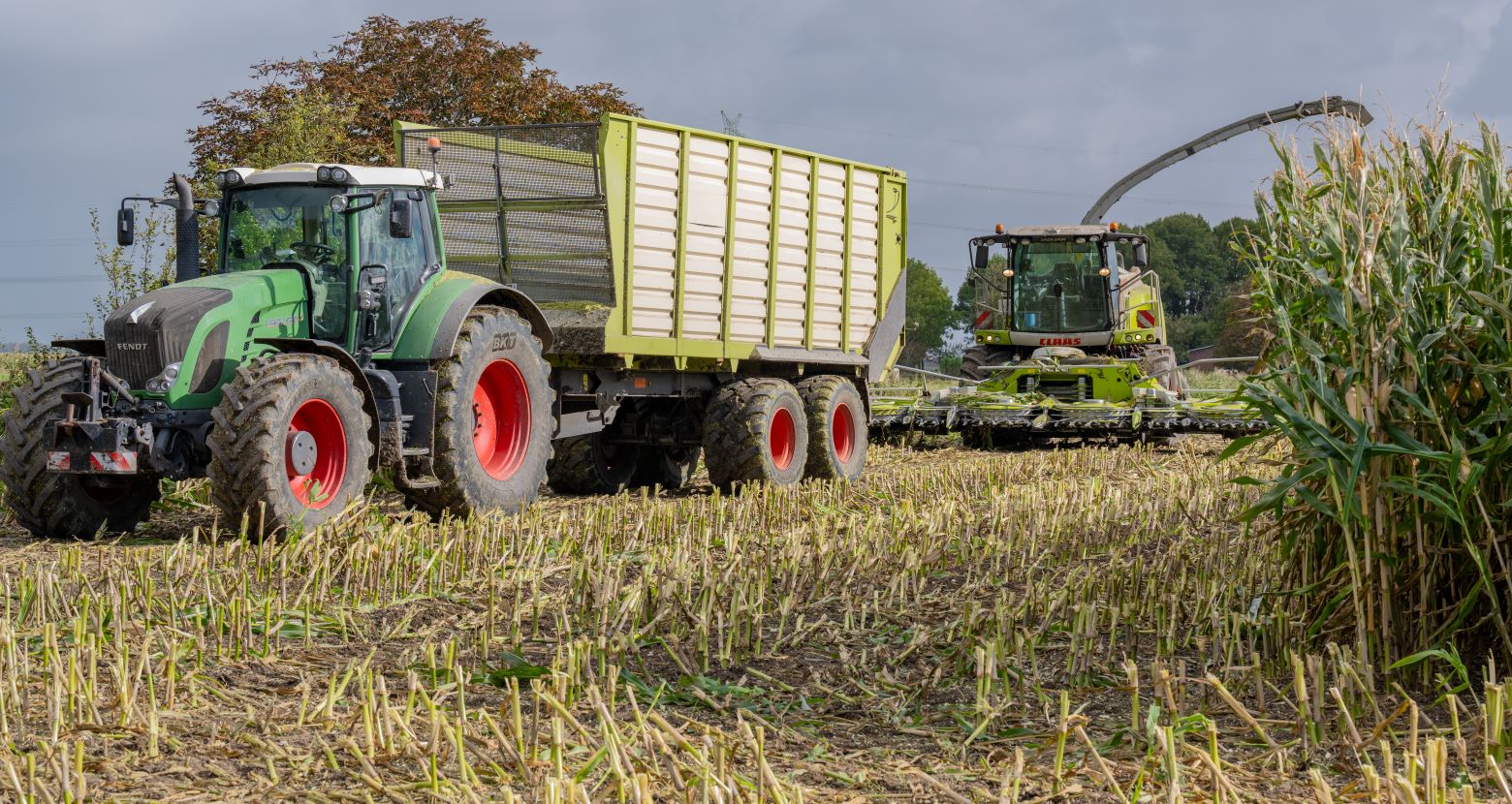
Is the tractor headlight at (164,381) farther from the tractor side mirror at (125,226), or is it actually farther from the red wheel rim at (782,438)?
the red wheel rim at (782,438)

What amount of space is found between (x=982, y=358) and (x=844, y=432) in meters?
6.67

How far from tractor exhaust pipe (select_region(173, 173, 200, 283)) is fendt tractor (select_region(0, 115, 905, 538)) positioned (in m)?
0.01

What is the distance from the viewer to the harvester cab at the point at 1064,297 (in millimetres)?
17922

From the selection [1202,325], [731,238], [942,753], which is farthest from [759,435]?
[1202,325]

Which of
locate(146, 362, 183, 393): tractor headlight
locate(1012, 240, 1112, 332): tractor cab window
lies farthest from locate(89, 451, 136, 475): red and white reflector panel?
locate(1012, 240, 1112, 332): tractor cab window

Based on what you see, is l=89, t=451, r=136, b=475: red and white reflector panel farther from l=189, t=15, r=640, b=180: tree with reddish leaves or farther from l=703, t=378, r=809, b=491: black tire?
l=189, t=15, r=640, b=180: tree with reddish leaves

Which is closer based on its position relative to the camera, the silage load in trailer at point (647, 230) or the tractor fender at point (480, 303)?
the tractor fender at point (480, 303)

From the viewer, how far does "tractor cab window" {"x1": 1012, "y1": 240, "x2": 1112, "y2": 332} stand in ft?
59.3

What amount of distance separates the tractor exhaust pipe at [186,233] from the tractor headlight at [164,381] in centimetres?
115

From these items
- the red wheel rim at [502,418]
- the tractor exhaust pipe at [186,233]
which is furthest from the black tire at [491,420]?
the tractor exhaust pipe at [186,233]

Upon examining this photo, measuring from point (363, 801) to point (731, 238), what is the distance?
7.50m

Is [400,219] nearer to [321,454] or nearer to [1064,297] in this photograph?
[321,454]

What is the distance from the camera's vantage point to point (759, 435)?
34.8ft

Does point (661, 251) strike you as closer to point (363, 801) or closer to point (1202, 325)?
point (363, 801)
